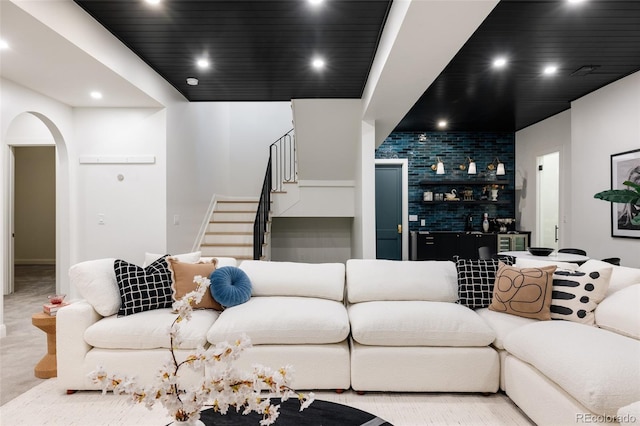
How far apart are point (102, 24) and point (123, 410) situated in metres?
3.26

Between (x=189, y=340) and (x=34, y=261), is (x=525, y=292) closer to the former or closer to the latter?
(x=189, y=340)

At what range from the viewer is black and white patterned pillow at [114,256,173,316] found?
2670 mm

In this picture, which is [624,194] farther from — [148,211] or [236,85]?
[148,211]

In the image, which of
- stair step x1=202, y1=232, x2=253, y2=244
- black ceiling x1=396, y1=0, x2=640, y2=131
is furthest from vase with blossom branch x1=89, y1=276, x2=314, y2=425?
stair step x1=202, y1=232, x2=253, y2=244

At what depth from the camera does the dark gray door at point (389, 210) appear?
7461mm

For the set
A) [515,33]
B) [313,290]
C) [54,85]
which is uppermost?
[515,33]

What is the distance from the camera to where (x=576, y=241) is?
5.25 meters

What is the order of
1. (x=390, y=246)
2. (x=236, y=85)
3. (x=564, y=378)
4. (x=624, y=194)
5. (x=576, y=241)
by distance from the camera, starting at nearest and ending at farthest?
1. (x=564, y=378)
2. (x=624, y=194)
3. (x=236, y=85)
4. (x=576, y=241)
5. (x=390, y=246)

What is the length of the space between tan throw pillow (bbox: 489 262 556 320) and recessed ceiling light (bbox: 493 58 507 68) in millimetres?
2523

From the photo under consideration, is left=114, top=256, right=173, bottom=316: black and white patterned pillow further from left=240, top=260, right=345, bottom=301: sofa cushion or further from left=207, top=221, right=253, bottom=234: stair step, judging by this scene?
left=207, top=221, right=253, bottom=234: stair step

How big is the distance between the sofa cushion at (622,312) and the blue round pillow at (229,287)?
2443mm

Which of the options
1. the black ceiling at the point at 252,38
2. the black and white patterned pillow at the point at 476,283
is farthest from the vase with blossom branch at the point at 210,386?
the black ceiling at the point at 252,38

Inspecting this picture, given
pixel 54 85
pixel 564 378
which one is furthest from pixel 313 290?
pixel 54 85

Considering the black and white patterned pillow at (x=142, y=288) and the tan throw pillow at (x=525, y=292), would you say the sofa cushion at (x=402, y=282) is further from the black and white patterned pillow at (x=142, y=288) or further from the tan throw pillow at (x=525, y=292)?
the black and white patterned pillow at (x=142, y=288)
